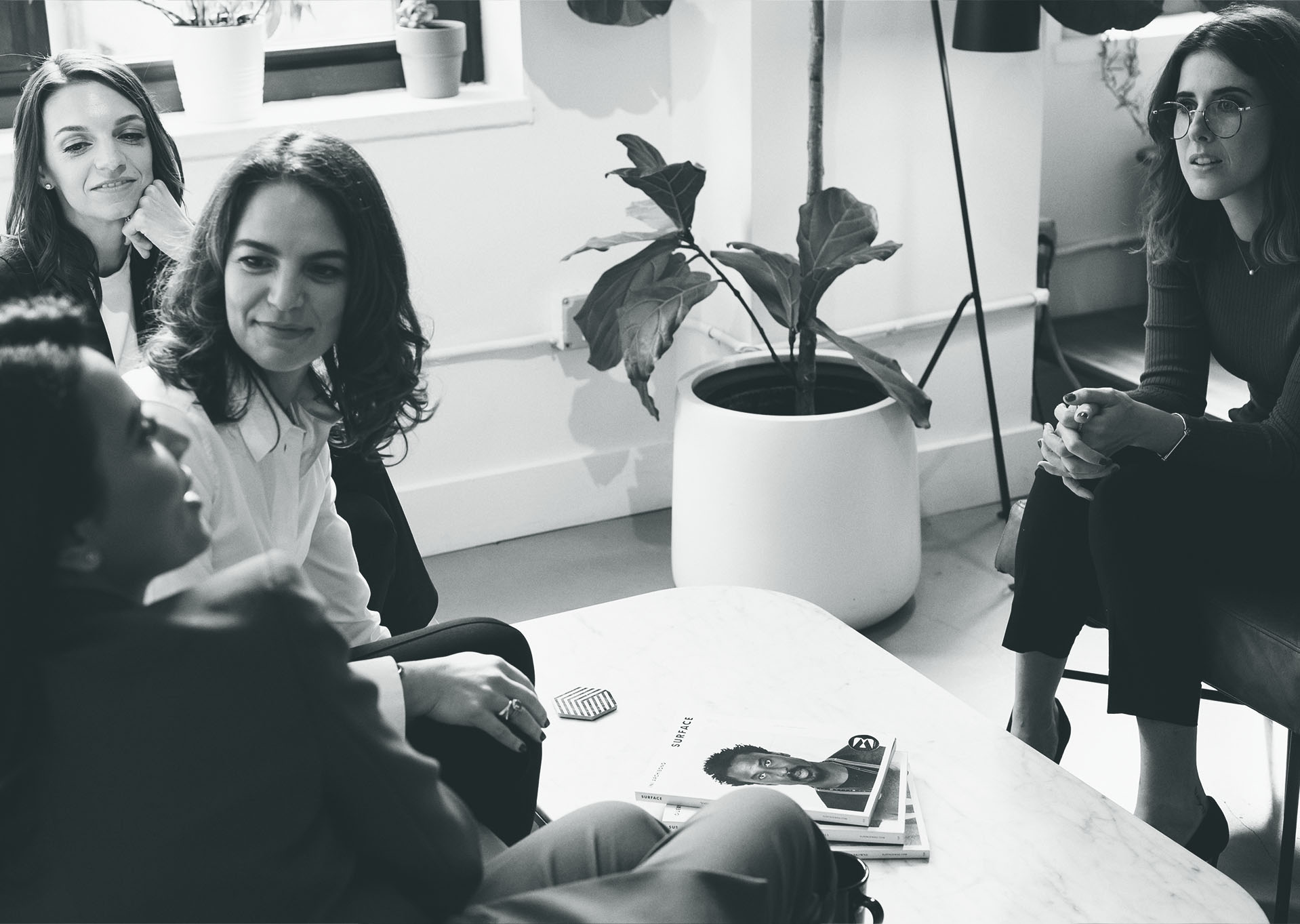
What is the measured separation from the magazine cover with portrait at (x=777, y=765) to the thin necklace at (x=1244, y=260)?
2.89ft

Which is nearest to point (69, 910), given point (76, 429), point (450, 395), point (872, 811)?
point (76, 429)

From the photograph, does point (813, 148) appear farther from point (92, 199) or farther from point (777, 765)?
point (777, 765)

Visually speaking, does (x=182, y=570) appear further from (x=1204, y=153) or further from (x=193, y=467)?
(x=1204, y=153)

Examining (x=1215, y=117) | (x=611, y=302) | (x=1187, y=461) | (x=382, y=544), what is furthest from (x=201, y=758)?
(x=611, y=302)

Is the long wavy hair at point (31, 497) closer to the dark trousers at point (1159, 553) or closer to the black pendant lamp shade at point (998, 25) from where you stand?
the dark trousers at point (1159, 553)

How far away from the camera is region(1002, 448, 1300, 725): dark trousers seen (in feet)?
6.16

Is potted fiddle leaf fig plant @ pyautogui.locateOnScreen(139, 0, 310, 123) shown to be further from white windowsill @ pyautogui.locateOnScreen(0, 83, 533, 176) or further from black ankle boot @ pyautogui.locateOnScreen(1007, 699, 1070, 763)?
black ankle boot @ pyautogui.locateOnScreen(1007, 699, 1070, 763)

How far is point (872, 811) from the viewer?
1.55 meters

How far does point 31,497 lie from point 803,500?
178 cm

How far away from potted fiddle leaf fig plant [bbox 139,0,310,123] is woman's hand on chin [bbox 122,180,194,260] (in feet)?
2.33

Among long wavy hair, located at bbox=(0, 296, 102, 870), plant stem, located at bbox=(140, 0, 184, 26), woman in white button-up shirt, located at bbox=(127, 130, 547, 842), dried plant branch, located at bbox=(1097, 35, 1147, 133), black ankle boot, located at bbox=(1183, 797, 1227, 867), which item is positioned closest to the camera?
long wavy hair, located at bbox=(0, 296, 102, 870)

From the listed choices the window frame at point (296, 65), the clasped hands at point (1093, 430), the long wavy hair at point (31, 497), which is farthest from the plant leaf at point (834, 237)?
the long wavy hair at point (31, 497)

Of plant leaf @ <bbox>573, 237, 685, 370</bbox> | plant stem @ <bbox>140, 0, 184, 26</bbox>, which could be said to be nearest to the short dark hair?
plant leaf @ <bbox>573, 237, 685, 370</bbox>

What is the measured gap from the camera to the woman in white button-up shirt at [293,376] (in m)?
1.50
